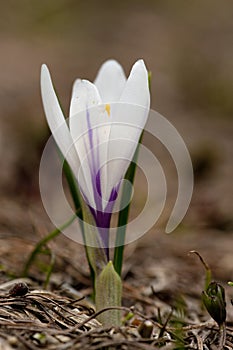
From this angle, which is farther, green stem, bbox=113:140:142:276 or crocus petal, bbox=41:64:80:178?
green stem, bbox=113:140:142:276

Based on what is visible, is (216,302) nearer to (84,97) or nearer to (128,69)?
(84,97)

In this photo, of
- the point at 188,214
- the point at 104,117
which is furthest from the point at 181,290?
the point at 188,214

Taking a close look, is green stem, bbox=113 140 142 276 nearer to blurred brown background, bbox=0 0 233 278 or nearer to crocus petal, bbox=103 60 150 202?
crocus petal, bbox=103 60 150 202

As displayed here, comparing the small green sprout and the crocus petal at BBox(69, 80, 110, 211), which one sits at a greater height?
the crocus petal at BBox(69, 80, 110, 211)

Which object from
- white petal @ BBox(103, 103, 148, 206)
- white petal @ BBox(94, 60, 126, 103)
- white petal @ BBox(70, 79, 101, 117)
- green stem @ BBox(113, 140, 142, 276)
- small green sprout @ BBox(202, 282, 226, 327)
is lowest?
small green sprout @ BBox(202, 282, 226, 327)

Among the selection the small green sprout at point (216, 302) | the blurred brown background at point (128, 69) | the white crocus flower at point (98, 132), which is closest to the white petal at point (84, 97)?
the white crocus flower at point (98, 132)

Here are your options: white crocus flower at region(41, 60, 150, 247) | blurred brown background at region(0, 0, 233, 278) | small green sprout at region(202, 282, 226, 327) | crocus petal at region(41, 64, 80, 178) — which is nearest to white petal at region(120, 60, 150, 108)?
white crocus flower at region(41, 60, 150, 247)
